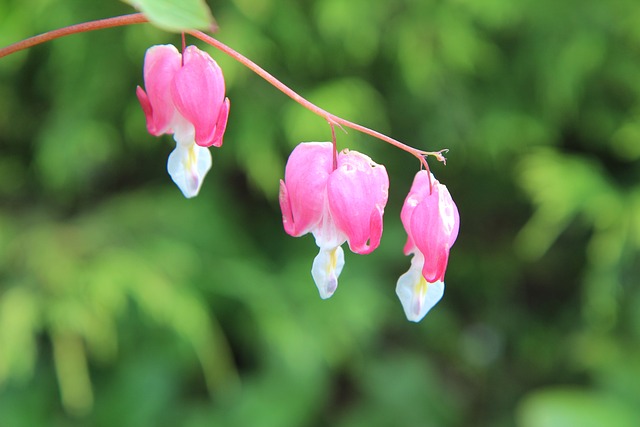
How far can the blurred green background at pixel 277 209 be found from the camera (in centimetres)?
164

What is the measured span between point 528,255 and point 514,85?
0.41 metres

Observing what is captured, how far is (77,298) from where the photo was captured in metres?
1.59

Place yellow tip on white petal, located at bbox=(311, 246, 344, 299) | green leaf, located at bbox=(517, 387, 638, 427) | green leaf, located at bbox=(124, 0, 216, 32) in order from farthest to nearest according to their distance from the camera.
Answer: green leaf, located at bbox=(517, 387, 638, 427)
yellow tip on white petal, located at bbox=(311, 246, 344, 299)
green leaf, located at bbox=(124, 0, 216, 32)

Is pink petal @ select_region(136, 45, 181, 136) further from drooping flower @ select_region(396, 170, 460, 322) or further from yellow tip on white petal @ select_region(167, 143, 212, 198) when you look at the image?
drooping flower @ select_region(396, 170, 460, 322)

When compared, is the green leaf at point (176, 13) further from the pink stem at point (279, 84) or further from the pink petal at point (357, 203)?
the pink petal at point (357, 203)

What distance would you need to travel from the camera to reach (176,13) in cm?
50

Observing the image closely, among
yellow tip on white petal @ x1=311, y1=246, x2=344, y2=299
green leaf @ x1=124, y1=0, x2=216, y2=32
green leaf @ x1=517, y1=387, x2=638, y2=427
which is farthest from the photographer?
green leaf @ x1=517, y1=387, x2=638, y2=427

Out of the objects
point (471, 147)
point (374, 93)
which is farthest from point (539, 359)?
point (374, 93)

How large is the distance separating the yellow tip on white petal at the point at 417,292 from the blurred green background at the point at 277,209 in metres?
1.00

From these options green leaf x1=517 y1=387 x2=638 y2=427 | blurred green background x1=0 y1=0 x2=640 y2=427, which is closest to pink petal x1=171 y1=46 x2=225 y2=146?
blurred green background x1=0 y1=0 x2=640 y2=427

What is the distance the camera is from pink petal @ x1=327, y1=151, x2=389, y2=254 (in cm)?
60

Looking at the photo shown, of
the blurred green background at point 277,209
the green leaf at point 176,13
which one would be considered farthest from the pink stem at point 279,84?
the blurred green background at point 277,209

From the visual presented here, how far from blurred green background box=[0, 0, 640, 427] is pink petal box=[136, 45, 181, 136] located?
94cm

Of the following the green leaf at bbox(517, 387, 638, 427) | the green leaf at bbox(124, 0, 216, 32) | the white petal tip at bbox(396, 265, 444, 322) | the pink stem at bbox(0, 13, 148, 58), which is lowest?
the green leaf at bbox(517, 387, 638, 427)
